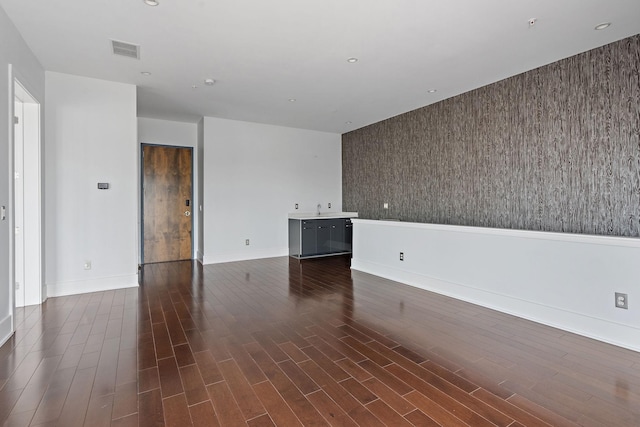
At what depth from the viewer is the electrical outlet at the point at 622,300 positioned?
2.72 meters

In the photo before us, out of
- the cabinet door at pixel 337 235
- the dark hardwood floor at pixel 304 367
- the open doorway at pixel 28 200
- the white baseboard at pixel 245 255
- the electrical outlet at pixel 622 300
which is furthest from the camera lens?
the cabinet door at pixel 337 235

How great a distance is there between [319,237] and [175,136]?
12.0ft

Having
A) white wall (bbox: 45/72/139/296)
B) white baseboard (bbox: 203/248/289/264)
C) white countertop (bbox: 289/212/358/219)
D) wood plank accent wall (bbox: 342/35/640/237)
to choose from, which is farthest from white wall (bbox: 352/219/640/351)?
white wall (bbox: 45/72/139/296)

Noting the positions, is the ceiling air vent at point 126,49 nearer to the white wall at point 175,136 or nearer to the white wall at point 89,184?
the white wall at point 89,184

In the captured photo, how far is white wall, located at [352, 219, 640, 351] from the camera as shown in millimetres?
2752

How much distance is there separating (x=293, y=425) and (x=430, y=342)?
4.84 ft

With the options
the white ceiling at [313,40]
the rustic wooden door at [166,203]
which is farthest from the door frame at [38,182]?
the rustic wooden door at [166,203]

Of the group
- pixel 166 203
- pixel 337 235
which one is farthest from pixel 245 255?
pixel 337 235

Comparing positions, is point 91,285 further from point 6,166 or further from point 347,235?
point 347,235

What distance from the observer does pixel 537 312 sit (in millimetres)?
3248

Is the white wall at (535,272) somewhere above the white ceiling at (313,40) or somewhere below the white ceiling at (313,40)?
below

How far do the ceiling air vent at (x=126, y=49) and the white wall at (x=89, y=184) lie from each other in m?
1.07

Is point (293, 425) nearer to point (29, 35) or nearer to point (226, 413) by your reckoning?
point (226, 413)

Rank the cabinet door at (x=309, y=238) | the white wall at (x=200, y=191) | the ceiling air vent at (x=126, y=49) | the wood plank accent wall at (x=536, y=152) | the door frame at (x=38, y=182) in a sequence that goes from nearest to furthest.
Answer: the door frame at (x=38, y=182)
the wood plank accent wall at (x=536, y=152)
the ceiling air vent at (x=126, y=49)
the white wall at (x=200, y=191)
the cabinet door at (x=309, y=238)
